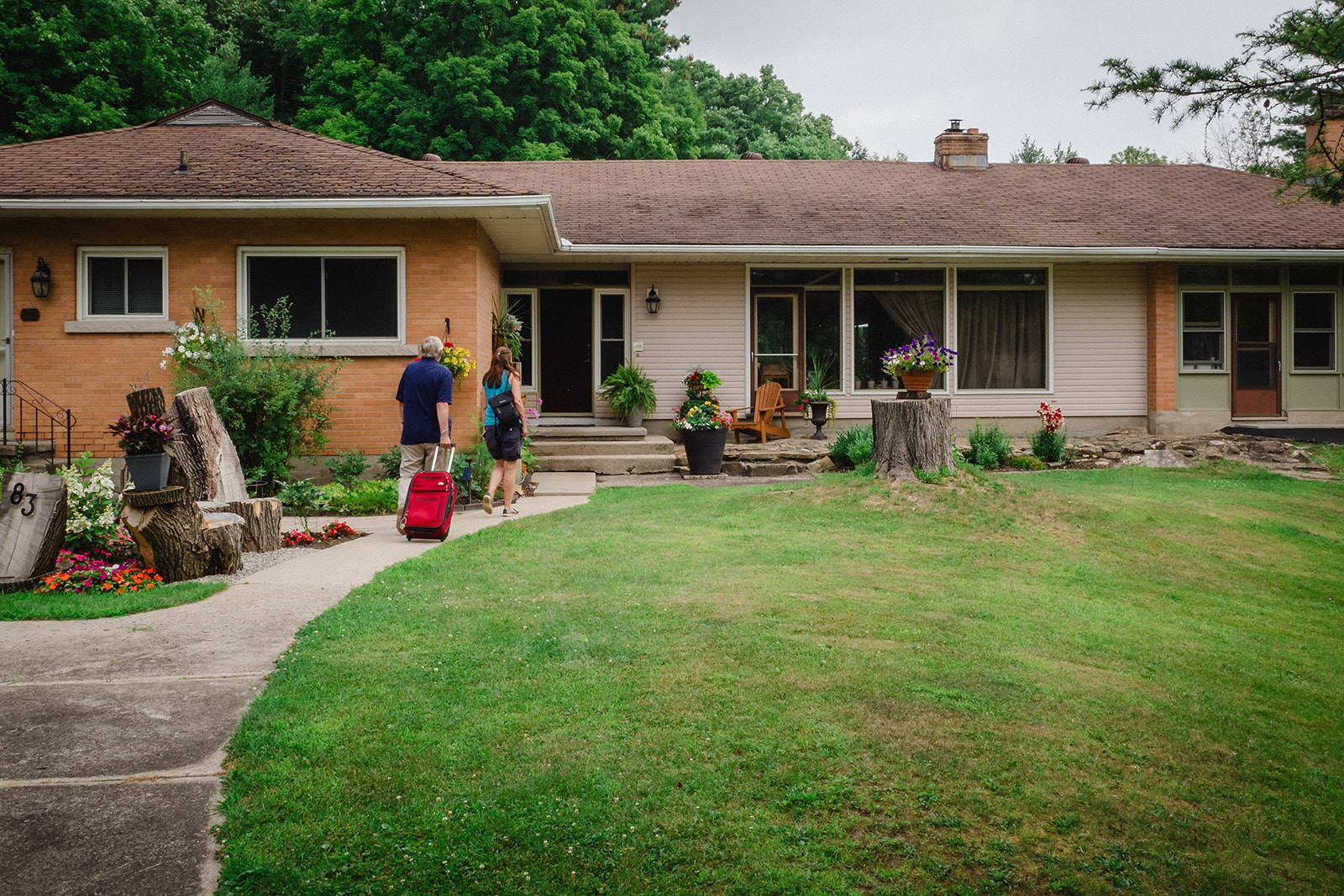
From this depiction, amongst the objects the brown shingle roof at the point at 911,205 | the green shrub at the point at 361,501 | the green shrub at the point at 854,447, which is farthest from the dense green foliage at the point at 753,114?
the green shrub at the point at 361,501

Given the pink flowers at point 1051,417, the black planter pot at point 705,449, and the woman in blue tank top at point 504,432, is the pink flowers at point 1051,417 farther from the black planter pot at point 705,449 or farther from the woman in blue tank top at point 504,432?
the woman in blue tank top at point 504,432

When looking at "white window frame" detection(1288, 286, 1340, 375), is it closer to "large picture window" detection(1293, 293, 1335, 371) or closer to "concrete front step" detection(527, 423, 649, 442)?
"large picture window" detection(1293, 293, 1335, 371)

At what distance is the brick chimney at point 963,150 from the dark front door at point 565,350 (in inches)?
339

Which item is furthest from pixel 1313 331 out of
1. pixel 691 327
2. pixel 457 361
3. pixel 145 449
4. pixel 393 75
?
pixel 393 75

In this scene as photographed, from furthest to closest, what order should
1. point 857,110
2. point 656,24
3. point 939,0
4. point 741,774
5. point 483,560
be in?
point 857,110 → point 656,24 → point 939,0 → point 483,560 → point 741,774

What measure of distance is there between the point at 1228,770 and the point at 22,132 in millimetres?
27273

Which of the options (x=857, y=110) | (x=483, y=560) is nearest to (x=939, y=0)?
Result: (x=483, y=560)

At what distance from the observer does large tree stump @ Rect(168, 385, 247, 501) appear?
23.7 feet

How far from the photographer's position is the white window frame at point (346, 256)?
439 inches

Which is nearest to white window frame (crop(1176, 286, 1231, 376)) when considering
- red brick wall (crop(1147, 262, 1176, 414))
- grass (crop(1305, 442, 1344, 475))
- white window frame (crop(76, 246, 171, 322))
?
red brick wall (crop(1147, 262, 1176, 414))

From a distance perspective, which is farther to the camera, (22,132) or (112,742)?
(22,132)

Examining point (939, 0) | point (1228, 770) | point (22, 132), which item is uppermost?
point (22, 132)

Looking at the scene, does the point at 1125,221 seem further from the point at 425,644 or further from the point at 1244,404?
the point at 425,644

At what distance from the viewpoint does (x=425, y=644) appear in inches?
174
